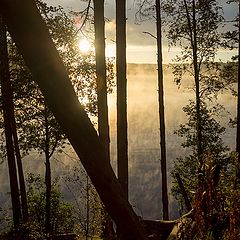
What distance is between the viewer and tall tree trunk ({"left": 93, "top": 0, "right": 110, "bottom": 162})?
34.1 feet

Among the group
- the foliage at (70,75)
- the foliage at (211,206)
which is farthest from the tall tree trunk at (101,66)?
the foliage at (211,206)

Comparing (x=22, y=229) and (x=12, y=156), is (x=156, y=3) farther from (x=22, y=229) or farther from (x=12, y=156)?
(x=22, y=229)

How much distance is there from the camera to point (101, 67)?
10.8 meters

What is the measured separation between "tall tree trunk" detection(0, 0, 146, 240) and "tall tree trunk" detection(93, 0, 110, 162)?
9.20 m

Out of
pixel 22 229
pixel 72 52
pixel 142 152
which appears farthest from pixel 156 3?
pixel 142 152

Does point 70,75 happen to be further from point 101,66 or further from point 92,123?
point 92,123

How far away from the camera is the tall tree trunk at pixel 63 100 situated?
107 cm

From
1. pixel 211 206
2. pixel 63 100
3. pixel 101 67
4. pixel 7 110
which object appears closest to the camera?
pixel 63 100

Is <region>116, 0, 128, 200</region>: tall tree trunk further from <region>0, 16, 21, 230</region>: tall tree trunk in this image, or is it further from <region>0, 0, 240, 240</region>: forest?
<region>0, 16, 21, 230</region>: tall tree trunk

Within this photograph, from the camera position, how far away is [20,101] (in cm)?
1630

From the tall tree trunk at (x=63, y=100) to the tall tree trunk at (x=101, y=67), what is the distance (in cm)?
920

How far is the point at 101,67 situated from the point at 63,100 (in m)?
9.78

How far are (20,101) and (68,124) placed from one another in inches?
614

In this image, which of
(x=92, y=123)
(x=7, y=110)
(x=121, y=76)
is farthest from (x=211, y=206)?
(x=7, y=110)
